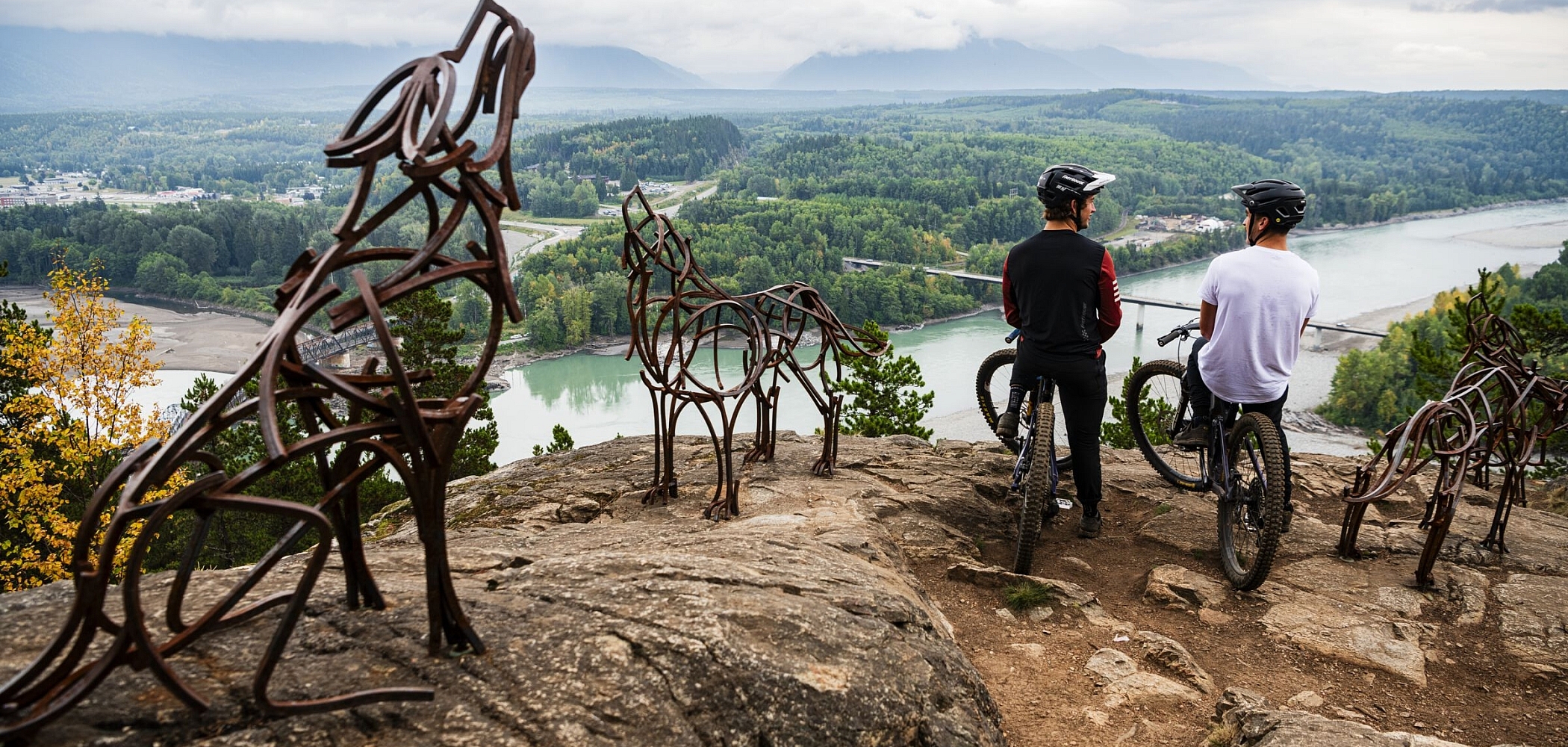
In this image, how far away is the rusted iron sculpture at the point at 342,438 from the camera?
242 centimetres

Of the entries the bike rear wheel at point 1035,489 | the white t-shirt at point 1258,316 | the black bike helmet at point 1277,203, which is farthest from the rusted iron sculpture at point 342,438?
the black bike helmet at point 1277,203

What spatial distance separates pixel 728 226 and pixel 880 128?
409 ft

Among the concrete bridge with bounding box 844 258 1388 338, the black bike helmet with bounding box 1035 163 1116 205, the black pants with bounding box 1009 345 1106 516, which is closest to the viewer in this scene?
the black bike helmet with bounding box 1035 163 1116 205

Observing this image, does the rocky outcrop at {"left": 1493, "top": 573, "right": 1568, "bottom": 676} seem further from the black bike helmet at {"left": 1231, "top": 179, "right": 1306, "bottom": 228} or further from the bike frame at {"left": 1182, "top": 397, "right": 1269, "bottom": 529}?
the black bike helmet at {"left": 1231, "top": 179, "right": 1306, "bottom": 228}

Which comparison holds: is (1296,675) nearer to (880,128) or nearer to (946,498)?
(946,498)

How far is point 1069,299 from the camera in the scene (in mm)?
5730

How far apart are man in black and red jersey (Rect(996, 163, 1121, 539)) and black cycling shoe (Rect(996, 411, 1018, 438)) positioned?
1.25 feet

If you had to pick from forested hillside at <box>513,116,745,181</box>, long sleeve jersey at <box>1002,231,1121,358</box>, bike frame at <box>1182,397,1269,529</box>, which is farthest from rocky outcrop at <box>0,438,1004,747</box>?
forested hillside at <box>513,116,745,181</box>

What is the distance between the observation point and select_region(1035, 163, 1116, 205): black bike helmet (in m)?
5.69

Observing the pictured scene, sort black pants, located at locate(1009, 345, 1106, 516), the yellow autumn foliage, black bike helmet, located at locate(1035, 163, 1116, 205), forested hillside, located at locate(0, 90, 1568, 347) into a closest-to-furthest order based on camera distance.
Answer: black bike helmet, located at locate(1035, 163, 1116, 205)
black pants, located at locate(1009, 345, 1106, 516)
the yellow autumn foliage
forested hillside, located at locate(0, 90, 1568, 347)

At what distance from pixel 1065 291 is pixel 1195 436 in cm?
147

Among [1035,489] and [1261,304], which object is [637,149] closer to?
[1035,489]

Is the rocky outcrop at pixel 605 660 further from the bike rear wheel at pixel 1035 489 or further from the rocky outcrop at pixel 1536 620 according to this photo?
the rocky outcrop at pixel 1536 620

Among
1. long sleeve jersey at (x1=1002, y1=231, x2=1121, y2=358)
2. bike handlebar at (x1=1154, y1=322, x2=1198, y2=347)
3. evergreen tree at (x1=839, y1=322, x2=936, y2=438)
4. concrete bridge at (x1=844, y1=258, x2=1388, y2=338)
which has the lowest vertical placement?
concrete bridge at (x1=844, y1=258, x2=1388, y2=338)
